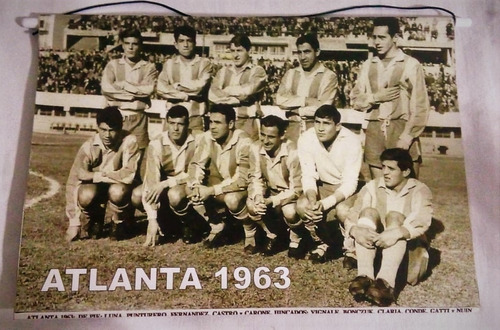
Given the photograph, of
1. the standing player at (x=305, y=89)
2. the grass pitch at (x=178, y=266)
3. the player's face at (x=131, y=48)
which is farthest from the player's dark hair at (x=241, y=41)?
the grass pitch at (x=178, y=266)

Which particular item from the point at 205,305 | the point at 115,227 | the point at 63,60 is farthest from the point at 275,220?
the point at 63,60

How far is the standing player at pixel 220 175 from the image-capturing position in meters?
1.14

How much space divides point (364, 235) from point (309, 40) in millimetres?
466

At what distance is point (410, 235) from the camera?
114 cm

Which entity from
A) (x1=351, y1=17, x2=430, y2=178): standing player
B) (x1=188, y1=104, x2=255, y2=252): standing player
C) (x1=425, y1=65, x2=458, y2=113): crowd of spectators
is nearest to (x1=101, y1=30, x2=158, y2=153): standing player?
(x1=188, y1=104, x2=255, y2=252): standing player

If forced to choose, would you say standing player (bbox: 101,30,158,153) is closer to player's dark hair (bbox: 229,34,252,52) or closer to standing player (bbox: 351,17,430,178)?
player's dark hair (bbox: 229,34,252,52)

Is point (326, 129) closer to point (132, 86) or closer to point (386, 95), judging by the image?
point (386, 95)

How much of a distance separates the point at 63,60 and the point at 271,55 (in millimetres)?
476

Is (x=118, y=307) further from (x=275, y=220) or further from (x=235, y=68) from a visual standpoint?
(x=235, y=68)

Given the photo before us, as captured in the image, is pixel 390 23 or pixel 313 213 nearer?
pixel 313 213

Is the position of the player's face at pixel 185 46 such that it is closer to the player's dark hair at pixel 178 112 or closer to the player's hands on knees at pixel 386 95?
the player's dark hair at pixel 178 112

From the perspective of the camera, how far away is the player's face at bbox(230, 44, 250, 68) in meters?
1.23

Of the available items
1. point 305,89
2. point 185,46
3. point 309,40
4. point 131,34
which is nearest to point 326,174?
point 305,89

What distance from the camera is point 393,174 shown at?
1.17 m
